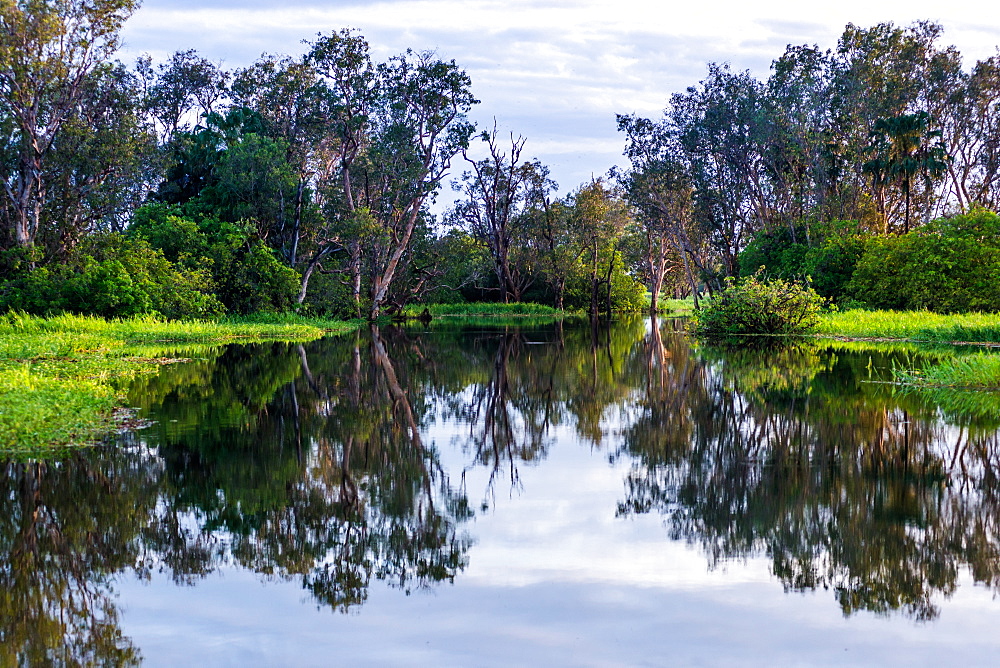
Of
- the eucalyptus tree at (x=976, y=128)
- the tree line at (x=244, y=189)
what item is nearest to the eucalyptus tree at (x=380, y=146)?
the tree line at (x=244, y=189)

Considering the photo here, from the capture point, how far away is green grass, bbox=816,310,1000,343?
92.3ft

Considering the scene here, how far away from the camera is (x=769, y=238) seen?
55469 millimetres

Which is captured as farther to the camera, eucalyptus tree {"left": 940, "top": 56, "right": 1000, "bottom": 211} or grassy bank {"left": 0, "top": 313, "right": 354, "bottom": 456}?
eucalyptus tree {"left": 940, "top": 56, "right": 1000, "bottom": 211}

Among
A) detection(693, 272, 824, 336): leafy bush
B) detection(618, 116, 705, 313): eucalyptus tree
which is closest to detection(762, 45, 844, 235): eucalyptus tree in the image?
detection(618, 116, 705, 313): eucalyptus tree

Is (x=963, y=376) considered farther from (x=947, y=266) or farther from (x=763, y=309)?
(x=947, y=266)

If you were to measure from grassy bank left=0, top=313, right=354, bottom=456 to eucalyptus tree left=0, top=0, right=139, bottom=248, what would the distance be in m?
7.14

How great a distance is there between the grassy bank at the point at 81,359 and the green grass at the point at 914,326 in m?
21.2

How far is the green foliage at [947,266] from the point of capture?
1603 inches

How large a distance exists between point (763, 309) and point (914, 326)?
5.40 metres

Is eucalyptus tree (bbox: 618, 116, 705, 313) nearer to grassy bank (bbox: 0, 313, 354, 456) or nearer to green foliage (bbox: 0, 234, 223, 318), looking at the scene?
grassy bank (bbox: 0, 313, 354, 456)

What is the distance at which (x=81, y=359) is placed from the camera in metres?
21.3

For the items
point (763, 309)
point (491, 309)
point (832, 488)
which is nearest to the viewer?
point (832, 488)

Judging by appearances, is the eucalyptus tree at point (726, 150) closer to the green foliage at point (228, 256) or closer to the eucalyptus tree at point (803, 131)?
the eucalyptus tree at point (803, 131)

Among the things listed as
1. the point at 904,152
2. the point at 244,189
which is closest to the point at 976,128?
the point at 904,152
